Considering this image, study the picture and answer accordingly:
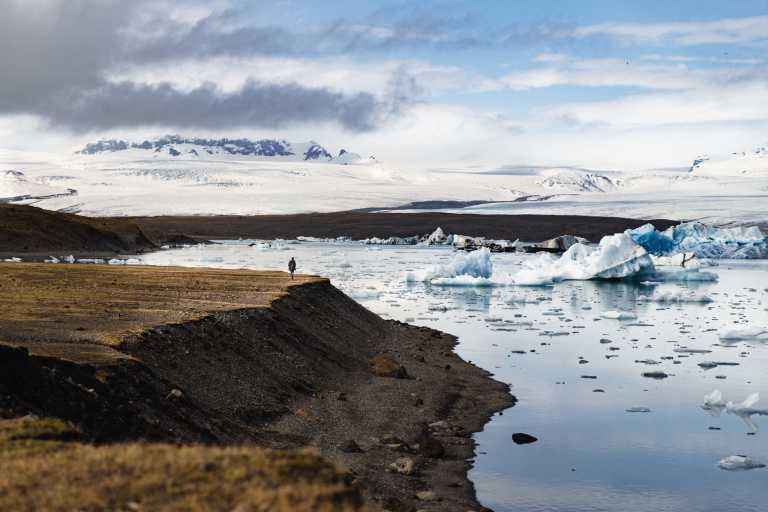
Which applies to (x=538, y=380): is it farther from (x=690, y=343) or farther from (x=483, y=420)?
(x=690, y=343)

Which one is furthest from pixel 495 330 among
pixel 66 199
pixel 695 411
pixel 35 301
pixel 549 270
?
pixel 66 199

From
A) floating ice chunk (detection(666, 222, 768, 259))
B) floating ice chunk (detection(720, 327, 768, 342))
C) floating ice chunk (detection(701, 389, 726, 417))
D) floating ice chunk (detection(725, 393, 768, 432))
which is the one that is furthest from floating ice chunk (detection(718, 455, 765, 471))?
floating ice chunk (detection(666, 222, 768, 259))

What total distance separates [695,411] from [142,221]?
5909 inches

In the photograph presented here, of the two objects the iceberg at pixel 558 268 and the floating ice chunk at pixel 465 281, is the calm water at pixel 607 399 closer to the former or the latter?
the floating ice chunk at pixel 465 281

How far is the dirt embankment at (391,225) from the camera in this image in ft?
438

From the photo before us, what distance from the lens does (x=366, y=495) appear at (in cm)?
1224

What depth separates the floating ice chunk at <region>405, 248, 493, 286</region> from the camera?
55.3 meters

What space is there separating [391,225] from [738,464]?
13334 cm

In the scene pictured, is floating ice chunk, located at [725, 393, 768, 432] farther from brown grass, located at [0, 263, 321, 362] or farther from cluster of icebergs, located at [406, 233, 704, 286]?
cluster of icebergs, located at [406, 233, 704, 286]

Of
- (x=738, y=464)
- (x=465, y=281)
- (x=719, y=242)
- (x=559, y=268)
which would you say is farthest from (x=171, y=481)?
(x=719, y=242)

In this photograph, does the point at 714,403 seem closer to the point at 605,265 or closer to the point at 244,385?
the point at 244,385

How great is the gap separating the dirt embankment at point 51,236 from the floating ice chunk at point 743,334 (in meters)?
51.3

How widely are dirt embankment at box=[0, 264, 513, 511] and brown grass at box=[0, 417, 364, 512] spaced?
4 centimetres

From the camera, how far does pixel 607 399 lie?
813 inches
